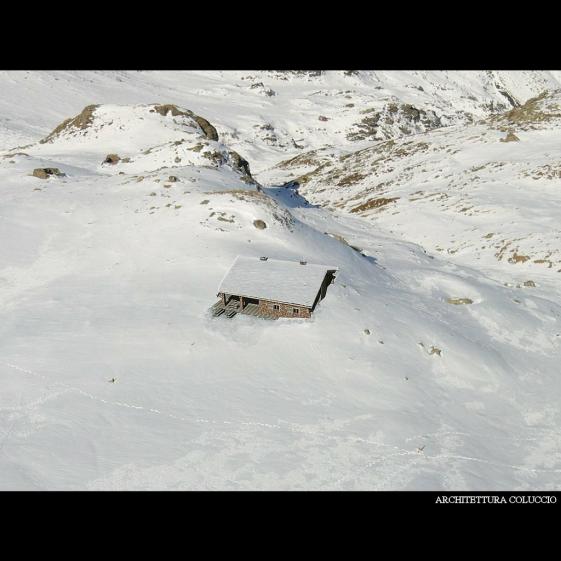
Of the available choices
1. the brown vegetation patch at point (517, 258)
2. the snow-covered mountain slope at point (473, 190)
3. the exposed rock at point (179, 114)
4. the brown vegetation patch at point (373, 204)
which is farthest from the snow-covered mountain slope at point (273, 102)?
the brown vegetation patch at point (517, 258)

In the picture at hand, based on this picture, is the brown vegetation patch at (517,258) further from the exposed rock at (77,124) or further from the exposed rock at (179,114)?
the exposed rock at (77,124)

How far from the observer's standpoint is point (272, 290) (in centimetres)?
2206

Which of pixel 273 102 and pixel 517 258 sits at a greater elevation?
pixel 273 102

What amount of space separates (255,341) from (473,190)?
39934 mm

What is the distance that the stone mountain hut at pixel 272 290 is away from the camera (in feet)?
71.3

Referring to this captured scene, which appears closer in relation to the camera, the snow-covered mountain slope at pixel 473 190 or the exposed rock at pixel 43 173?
the snow-covered mountain slope at pixel 473 190

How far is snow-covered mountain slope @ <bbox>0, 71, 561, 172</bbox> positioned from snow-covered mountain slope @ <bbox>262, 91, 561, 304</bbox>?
85.9ft

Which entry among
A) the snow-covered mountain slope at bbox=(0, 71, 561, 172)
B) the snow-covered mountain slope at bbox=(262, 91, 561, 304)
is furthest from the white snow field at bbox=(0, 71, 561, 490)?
the snow-covered mountain slope at bbox=(0, 71, 561, 172)

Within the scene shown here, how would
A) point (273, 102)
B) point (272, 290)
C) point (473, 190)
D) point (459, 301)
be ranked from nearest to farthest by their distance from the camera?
point (272, 290) < point (459, 301) < point (473, 190) < point (273, 102)

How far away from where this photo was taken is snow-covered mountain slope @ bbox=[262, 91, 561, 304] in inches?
1455

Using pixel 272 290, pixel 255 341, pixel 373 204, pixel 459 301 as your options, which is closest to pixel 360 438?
pixel 255 341

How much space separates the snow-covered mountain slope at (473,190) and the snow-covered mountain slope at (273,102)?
2619cm

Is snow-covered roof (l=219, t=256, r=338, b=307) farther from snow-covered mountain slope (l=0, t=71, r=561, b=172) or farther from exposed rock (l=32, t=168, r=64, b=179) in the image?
snow-covered mountain slope (l=0, t=71, r=561, b=172)

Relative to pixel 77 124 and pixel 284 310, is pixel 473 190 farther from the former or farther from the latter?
pixel 77 124
